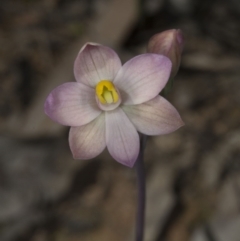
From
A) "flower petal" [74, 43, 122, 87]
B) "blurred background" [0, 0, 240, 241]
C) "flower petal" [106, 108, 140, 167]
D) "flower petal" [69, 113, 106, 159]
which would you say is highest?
"flower petal" [74, 43, 122, 87]

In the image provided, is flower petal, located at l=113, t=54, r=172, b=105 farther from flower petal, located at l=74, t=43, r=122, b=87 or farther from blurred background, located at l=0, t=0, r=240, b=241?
blurred background, located at l=0, t=0, r=240, b=241

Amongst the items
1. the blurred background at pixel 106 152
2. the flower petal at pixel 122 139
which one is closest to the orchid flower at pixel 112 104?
the flower petal at pixel 122 139

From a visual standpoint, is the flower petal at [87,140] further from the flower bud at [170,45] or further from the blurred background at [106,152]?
the blurred background at [106,152]

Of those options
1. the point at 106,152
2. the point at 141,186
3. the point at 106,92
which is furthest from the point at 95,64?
the point at 106,152

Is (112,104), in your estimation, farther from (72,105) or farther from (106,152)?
(106,152)

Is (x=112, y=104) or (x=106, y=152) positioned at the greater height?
(x=112, y=104)

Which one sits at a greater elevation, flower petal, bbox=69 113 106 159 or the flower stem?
flower petal, bbox=69 113 106 159

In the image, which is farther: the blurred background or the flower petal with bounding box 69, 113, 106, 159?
the blurred background

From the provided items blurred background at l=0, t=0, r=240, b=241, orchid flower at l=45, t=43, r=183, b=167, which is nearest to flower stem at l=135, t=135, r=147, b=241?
orchid flower at l=45, t=43, r=183, b=167
